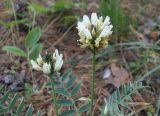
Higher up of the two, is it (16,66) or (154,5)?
(154,5)

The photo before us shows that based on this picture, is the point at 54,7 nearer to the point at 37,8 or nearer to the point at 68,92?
the point at 37,8

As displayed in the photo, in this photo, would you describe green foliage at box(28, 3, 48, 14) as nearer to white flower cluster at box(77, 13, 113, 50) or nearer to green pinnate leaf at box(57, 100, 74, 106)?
green pinnate leaf at box(57, 100, 74, 106)

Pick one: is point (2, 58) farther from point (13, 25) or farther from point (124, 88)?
point (124, 88)

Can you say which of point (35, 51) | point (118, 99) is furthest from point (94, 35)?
point (35, 51)

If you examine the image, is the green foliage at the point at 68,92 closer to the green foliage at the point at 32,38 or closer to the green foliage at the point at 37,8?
the green foliage at the point at 32,38

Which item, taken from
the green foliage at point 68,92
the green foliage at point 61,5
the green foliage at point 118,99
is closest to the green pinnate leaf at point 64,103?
the green foliage at point 68,92

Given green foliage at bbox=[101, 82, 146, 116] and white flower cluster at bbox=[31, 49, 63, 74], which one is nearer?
white flower cluster at bbox=[31, 49, 63, 74]

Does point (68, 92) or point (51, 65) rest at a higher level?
point (51, 65)

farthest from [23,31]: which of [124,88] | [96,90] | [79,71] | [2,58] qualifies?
[124,88]

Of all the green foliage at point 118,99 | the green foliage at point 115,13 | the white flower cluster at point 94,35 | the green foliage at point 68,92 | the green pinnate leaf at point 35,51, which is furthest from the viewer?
the green foliage at point 115,13

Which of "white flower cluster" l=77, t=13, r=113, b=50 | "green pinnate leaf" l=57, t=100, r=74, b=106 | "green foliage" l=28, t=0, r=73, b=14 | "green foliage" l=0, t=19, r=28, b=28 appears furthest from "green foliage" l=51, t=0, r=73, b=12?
"white flower cluster" l=77, t=13, r=113, b=50

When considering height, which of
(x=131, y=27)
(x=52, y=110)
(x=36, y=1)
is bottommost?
(x=52, y=110)
